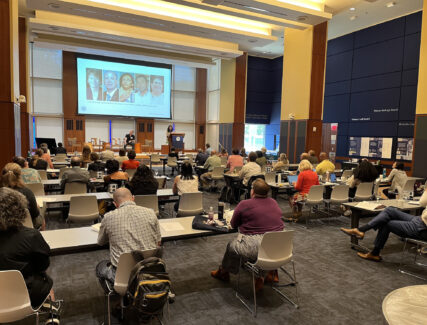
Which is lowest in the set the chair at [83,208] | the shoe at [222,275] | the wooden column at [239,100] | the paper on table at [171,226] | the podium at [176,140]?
the shoe at [222,275]

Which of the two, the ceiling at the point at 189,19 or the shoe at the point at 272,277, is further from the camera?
the ceiling at the point at 189,19

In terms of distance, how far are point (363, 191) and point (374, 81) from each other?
769 centimetres

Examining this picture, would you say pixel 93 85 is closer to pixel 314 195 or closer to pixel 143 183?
pixel 143 183

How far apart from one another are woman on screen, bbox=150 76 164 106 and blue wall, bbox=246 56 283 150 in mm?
5470

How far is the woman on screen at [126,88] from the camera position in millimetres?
18688

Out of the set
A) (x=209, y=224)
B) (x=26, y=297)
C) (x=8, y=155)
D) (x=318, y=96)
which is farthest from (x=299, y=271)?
(x=318, y=96)

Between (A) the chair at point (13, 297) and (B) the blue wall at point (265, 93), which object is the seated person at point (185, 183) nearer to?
(A) the chair at point (13, 297)

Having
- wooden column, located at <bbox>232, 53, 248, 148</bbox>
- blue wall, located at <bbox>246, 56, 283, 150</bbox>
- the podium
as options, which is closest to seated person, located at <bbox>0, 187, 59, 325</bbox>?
the podium

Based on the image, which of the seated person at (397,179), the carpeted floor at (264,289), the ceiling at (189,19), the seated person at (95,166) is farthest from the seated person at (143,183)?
the ceiling at (189,19)

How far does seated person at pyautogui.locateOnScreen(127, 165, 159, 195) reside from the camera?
511 cm

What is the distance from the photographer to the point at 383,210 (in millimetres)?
4512

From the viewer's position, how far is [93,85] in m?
18.0

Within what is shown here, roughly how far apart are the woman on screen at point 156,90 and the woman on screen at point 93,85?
3.13 m

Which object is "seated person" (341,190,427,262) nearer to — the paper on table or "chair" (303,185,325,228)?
"chair" (303,185,325,228)
